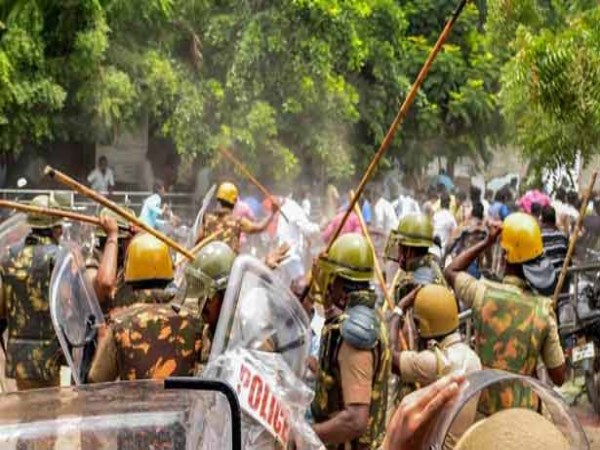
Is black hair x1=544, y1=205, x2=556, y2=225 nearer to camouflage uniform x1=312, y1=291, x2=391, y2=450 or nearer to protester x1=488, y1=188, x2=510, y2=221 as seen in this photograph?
protester x1=488, y1=188, x2=510, y2=221

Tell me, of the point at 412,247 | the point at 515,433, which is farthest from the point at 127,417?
the point at 412,247

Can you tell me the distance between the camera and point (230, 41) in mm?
21156

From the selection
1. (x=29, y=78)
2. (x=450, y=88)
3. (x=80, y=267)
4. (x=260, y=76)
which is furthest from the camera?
(x=450, y=88)

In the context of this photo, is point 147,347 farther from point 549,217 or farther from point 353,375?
point 549,217

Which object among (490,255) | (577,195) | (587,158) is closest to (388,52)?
(577,195)

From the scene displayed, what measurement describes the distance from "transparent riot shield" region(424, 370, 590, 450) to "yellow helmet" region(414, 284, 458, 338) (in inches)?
93.9

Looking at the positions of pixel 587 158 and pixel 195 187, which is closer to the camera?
pixel 587 158

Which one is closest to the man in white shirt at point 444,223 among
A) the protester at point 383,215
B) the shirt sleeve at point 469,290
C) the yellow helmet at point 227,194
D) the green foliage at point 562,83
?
the protester at point 383,215

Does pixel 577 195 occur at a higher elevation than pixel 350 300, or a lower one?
lower

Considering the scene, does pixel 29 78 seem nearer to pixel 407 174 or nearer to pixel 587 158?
pixel 587 158

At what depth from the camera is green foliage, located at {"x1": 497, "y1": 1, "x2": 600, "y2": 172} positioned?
9102 mm

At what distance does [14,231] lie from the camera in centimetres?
734

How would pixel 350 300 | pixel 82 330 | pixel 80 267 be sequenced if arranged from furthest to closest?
pixel 80 267, pixel 82 330, pixel 350 300

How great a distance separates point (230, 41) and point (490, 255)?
26.4ft
